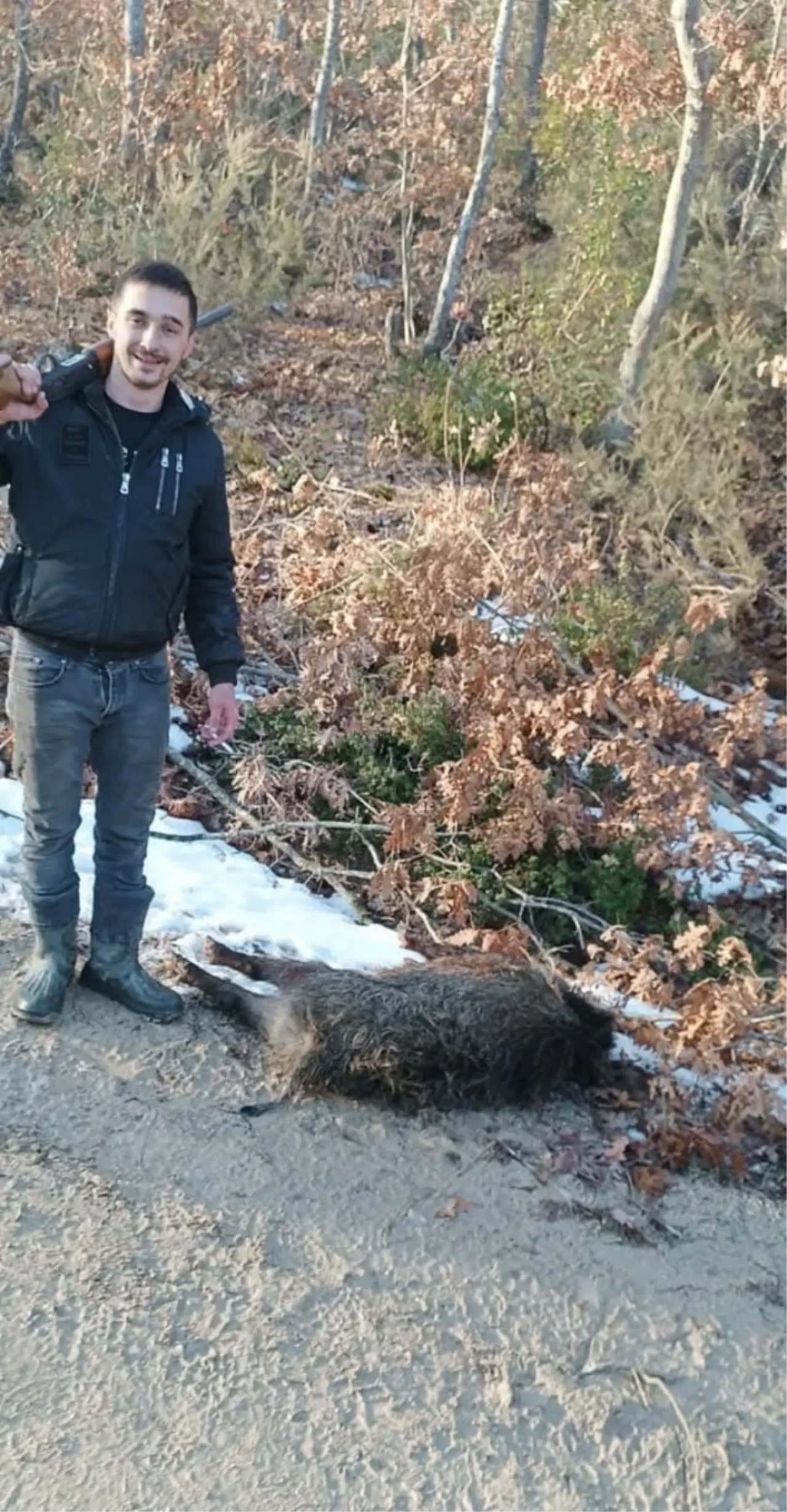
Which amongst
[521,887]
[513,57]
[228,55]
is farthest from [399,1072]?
[513,57]

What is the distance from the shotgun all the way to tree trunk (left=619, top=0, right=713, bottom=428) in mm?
6646

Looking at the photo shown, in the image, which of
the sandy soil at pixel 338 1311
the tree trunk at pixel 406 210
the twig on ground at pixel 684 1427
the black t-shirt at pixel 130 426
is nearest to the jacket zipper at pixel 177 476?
the black t-shirt at pixel 130 426

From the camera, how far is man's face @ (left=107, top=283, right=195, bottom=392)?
3.23 metres

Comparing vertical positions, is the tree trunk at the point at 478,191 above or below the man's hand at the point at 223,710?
above

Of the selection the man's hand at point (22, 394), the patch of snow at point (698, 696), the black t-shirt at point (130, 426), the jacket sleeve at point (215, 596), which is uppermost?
the man's hand at point (22, 394)

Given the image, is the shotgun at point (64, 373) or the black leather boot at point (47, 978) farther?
the black leather boot at point (47, 978)

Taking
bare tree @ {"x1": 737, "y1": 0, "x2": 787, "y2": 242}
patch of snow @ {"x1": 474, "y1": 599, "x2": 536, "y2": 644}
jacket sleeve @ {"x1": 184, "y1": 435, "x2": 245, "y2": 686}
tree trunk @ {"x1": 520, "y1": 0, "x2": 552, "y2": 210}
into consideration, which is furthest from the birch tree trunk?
jacket sleeve @ {"x1": 184, "y1": 435, "x2": 245, "y2": 686}

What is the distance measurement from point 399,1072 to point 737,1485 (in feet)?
4.61

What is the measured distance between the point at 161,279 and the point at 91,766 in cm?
140

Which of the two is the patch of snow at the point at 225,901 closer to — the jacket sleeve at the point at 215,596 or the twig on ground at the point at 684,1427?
the jacket sleeve at the point at 215,596

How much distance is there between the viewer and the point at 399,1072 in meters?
3.73

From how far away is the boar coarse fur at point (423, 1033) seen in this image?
371 centimetres

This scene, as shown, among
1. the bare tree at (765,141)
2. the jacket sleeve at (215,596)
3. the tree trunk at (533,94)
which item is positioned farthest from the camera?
the tree trunk at (533,94)

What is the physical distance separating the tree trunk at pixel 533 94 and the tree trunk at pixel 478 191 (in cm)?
233
